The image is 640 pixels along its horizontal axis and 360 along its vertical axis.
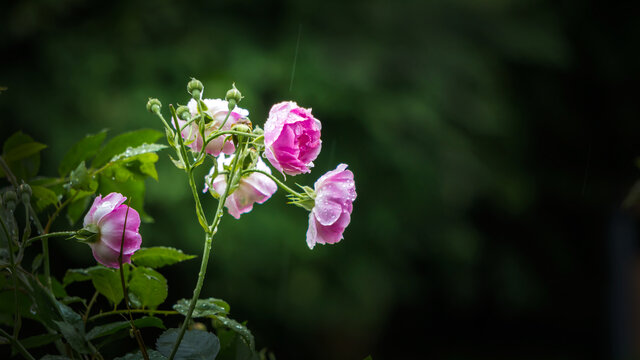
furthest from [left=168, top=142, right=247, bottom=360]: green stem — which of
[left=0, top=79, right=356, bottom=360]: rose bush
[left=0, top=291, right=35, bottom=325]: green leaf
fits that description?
[left=0, top=291, right=35, bottom=325]: green leaf

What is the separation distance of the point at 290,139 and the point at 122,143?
162 mm

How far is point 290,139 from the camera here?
34 centimetres

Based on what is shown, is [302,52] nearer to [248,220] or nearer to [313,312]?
[248,220]

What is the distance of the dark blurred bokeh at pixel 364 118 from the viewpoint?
248 cm

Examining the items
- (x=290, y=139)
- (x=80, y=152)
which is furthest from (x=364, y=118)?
(x=290, y=139)

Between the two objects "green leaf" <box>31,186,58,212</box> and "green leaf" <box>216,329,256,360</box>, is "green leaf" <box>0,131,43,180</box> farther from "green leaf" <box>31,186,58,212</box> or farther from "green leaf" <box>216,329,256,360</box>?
"green leaf" <box>216,329,256,360</box>

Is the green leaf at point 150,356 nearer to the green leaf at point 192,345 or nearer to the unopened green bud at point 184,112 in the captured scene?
the green leaf at point 192,345

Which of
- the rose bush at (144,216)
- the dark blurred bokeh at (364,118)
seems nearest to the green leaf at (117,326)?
the rose bush at (144,216)

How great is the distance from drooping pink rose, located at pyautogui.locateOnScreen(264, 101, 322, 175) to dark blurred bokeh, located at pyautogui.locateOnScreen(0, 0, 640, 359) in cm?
191

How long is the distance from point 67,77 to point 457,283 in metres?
2.20

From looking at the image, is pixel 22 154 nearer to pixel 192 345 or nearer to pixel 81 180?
pixel 81 180

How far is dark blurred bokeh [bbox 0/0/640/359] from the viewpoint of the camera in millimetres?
2479

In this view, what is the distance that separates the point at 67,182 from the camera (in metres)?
0.44

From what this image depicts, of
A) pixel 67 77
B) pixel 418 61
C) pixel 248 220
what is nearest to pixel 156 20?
pixel 67 77
